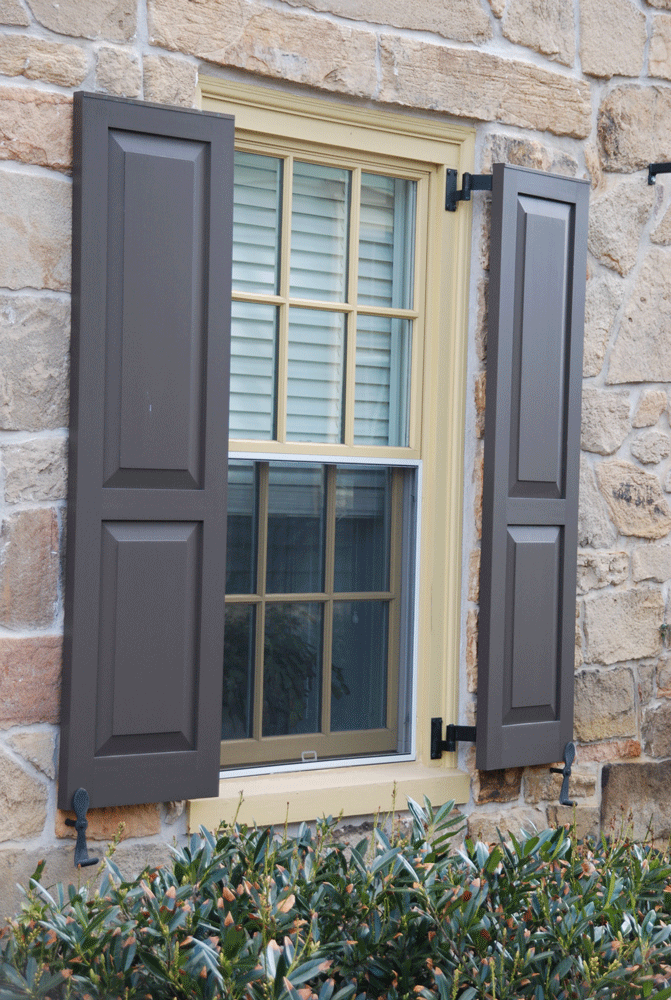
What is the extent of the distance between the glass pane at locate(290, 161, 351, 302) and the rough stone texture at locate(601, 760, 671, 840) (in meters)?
2.04

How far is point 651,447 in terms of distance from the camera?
3.98 meters

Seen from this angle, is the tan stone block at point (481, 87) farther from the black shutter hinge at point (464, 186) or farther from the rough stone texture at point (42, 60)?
the rough stone texture at point (42, 60)

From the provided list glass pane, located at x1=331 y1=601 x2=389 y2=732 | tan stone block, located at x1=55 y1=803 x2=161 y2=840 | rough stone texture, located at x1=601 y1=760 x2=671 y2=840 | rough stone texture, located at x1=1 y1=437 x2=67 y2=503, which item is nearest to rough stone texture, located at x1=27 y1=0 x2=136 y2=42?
rough stone texture, located at x1=1 y1=437 x2=67 y2=503

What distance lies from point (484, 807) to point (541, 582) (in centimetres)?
80

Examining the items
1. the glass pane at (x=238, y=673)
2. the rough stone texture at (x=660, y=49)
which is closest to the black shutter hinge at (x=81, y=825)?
the glass pane at (x=238, y=673)

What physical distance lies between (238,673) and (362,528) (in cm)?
64

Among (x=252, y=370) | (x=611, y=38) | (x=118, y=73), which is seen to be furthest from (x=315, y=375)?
(x=611, y=38)

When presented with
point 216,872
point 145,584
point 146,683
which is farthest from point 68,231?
point 216,872

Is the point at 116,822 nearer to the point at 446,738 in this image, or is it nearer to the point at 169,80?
the point at 446,738

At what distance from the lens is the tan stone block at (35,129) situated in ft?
Answer: 9.24

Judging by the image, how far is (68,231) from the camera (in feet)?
9.52

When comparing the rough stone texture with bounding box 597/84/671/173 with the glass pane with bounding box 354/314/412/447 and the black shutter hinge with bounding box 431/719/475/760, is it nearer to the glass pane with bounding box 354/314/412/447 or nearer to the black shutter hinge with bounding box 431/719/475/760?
Answer: the glass pane with bounding box 354/314/412/447

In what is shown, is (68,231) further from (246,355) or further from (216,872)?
(216,872)

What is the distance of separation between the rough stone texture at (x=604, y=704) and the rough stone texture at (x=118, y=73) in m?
2.47
